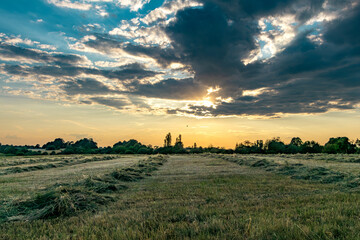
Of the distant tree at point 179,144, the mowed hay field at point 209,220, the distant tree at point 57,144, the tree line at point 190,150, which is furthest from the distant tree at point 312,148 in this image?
the distant tree at point 57,144

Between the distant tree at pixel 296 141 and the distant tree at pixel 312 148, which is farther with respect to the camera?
the distant tree at pixel 296 141

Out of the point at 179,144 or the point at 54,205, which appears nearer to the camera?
the point at 54,205

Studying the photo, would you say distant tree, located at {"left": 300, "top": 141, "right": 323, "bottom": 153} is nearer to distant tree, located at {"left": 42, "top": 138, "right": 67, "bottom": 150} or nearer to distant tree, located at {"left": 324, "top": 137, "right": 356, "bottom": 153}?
distant tree, located at {"left": 324, "top": 137, "right": 356, "bottom": 153}

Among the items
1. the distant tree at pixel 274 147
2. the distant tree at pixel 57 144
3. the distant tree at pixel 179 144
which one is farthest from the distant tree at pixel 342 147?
the distant tree at pixel 57 144

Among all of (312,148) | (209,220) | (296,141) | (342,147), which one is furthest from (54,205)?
(296,141)

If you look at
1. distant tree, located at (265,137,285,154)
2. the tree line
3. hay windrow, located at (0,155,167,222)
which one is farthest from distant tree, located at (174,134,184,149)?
hay windrow, located at (0,155,167,222)

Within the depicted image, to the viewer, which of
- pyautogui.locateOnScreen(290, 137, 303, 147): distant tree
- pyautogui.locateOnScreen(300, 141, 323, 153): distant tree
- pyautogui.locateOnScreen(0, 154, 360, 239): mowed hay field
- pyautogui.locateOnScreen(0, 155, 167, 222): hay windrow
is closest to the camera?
pyautogui.locateOnScreen(0, 154, 360, 239): mowed hay field

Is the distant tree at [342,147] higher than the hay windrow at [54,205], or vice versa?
the distant tree at [342,147]

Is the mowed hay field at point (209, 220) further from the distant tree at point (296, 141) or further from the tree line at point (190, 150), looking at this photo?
the distant tree at point (296, 141)

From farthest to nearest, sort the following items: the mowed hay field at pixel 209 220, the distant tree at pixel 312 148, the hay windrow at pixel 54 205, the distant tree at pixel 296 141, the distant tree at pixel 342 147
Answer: the distant tree at pixel 296 141
the distant tree at pixel 312 148
the distant tree at pixel 342 147
the hay windrow at pixel 54 205
the mowed hay field at pixel 209 220

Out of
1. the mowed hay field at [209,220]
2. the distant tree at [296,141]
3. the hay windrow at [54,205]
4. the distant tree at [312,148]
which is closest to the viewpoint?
the mowed hay field at [209,220]

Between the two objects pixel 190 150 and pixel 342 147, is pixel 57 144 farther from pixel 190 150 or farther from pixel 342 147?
pixel 342 147

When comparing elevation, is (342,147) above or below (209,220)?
above

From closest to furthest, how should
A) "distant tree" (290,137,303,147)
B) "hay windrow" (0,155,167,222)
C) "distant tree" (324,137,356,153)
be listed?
"hay windrow" (0,155,167,222) < "distant tree" (324,137,356,153) < "distant tree" (290,137,303,147)
